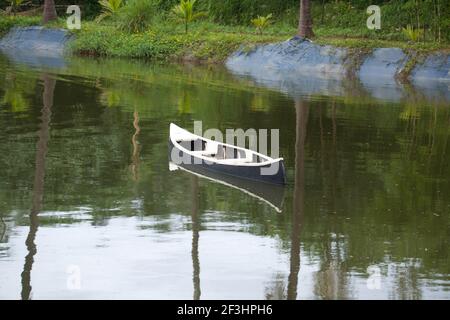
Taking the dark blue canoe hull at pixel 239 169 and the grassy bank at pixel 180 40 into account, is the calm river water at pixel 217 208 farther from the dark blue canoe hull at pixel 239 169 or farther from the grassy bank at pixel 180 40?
the grassy bank at pixel 180 40

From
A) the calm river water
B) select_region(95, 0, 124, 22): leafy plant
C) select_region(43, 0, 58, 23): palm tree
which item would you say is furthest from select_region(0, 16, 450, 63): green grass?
the calm river water

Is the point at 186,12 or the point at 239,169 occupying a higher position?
the point at 186,12

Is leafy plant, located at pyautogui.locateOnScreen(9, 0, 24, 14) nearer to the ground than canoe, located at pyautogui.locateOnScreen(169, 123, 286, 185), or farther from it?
farther from it

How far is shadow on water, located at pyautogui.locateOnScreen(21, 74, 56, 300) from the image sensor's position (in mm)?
14562

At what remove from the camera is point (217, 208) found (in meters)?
19.0

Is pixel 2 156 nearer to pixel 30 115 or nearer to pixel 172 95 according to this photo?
pixel 30 115

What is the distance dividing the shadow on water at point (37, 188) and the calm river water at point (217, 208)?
4 centimetres

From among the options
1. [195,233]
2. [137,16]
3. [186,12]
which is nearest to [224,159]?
[195,233]

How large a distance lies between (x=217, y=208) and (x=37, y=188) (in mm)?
3614

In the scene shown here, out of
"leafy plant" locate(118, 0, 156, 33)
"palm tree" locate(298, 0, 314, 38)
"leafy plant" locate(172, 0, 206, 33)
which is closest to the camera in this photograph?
"palm tree" locate(298, 0, 314, 38)

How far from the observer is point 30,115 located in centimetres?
2928

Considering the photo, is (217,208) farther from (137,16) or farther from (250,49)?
(137,16)

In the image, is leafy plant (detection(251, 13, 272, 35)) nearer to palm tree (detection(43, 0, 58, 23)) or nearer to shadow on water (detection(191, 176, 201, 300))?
palm tree (detection(43, 0, 58, 23))

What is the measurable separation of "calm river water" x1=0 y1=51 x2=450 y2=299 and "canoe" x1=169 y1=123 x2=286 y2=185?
47 centimetres
